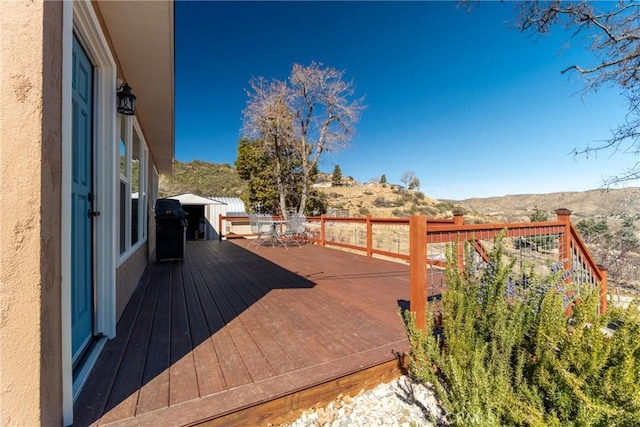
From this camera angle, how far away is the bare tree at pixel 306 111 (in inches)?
444

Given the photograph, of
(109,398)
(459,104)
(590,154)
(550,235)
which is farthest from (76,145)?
(459,104)

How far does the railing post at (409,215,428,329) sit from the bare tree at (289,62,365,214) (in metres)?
9.08

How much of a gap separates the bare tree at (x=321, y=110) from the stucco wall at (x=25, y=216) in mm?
10015

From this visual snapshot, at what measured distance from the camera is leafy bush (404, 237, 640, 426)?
4.36 feet

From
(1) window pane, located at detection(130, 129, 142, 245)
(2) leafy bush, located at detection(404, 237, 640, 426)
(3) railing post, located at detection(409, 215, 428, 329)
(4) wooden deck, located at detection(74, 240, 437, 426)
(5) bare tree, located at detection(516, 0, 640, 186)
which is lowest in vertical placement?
(4) wooden deck, located at detection(74, 240, 437, 426)

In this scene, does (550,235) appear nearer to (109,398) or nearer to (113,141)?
(109,398)

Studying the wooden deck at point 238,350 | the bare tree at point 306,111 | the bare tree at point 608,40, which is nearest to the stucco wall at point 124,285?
the wooden deck at point 238,350

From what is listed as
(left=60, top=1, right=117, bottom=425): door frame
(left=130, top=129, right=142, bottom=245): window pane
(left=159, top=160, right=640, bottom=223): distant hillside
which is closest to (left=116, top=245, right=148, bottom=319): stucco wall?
(left=60, top=1, right=117, bottom=425): door frame

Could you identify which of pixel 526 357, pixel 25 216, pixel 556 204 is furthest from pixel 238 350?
pixel 556 204

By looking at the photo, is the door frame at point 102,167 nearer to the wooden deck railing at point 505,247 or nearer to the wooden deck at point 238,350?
the wooden deck at point 238,350

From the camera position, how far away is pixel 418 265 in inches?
85.1

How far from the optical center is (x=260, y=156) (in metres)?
15.0

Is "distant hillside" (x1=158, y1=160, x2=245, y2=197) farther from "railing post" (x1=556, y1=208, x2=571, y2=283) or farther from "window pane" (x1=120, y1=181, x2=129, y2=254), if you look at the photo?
"railing post" (x1=556, y1=208, x2=571, y2=283)

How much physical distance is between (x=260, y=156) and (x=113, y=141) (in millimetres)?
12926
